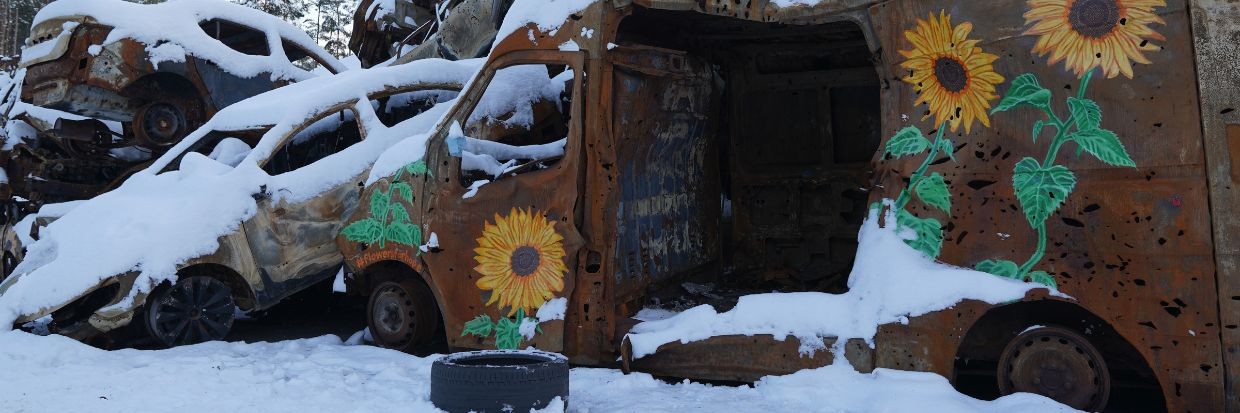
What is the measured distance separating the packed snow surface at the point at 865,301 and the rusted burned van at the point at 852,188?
8 centimetres

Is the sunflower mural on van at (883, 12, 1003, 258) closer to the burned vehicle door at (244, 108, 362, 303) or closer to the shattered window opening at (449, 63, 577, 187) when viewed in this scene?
the shattered window opening at (449, 63, 577, 187)

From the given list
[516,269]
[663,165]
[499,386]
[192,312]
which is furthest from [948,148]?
[192,312]

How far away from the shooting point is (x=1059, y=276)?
4.32 m

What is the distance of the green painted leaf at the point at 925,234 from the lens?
184 inches

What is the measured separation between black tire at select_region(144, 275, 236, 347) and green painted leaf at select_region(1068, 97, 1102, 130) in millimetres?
5799

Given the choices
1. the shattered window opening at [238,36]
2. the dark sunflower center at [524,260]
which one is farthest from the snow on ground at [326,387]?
the shattered window opening at [238,36]

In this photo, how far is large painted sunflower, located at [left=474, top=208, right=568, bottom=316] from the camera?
18.7ft

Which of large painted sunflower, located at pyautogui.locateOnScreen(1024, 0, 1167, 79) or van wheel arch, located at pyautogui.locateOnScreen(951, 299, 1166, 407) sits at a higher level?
large painted sunflower, located at pyautogui.locateOnScreen(1024, 0, 1167, 79)

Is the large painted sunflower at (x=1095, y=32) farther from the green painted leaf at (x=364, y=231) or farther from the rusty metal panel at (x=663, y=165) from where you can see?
the green painted leaf at (x=364, y=231)

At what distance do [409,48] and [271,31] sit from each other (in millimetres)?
2202

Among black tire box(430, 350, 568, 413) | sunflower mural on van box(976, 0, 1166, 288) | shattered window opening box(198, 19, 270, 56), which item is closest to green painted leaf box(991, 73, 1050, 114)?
sunflower mural on van box(976, 0, 1166, 288)

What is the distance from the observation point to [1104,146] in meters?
4.27

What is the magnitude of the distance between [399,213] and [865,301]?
10.7ft

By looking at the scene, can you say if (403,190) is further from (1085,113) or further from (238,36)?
(238,36)
